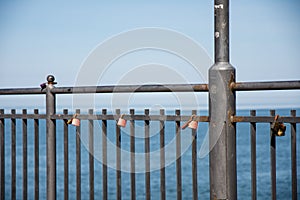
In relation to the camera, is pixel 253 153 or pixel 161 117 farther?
pixel 161 117

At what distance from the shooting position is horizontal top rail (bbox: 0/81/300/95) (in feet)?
12.6

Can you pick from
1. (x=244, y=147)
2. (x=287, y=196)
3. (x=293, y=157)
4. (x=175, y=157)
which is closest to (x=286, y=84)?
(x=293, y=157)

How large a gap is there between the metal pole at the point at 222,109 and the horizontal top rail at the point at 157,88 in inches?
3.7

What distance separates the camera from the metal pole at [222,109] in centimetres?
394

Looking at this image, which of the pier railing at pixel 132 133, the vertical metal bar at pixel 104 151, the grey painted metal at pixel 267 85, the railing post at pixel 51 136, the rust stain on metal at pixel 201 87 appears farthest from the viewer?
the railing post at pixel 51 136

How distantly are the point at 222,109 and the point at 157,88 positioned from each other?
61 centimetres

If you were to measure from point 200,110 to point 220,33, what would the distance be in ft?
1.97

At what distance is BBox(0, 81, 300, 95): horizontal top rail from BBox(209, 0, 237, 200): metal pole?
0.09 metres

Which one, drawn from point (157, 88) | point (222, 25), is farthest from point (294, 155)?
point (157, 88)

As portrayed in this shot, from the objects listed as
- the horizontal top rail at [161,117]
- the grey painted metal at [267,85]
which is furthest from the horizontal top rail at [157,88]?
the horizontal top rail at [161,117]

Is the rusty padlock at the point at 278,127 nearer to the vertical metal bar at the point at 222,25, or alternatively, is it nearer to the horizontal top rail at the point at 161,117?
the horizontal top rail at the point at 161,117

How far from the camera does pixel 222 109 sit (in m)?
3.97

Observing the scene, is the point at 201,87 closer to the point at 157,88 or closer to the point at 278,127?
the point at 157,88

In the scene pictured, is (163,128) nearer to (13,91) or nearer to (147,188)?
(147,188)
